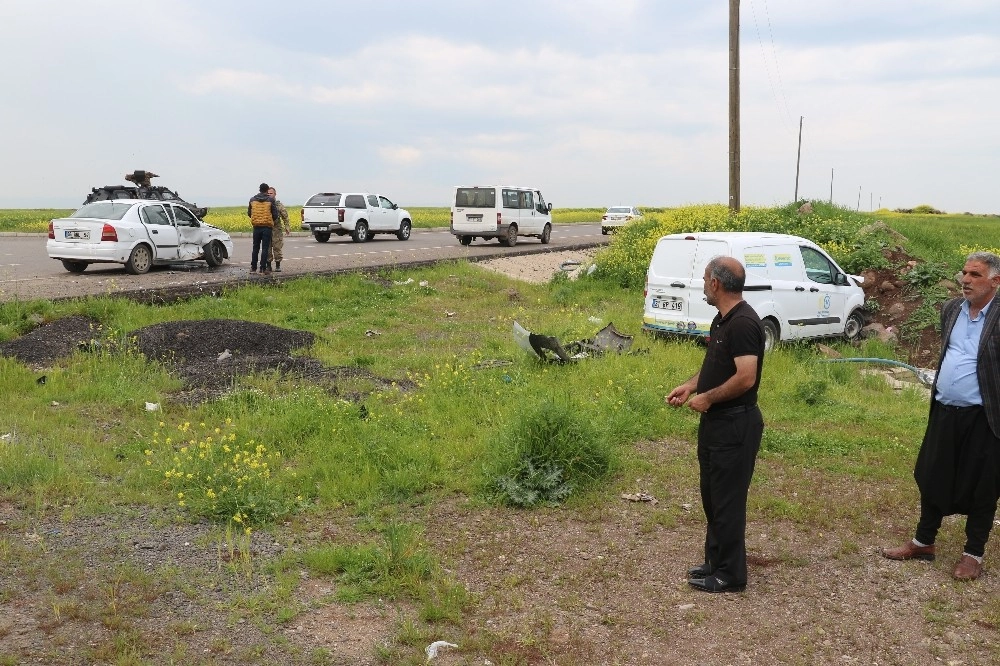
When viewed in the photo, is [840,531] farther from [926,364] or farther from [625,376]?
[926,364]

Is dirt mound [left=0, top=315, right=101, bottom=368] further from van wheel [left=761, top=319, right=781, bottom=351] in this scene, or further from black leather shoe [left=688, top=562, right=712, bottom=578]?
van wheel [left=761, top=319, right=781, bottom=351]

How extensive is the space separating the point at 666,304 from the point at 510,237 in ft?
58.2

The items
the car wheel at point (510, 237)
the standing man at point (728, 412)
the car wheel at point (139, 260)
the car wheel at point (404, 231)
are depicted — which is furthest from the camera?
the car wheel at point (404, 231)

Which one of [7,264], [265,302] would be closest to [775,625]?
[265,302]

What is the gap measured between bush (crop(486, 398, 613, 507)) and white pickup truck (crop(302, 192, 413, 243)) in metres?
24.5

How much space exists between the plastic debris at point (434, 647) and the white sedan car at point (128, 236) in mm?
15778

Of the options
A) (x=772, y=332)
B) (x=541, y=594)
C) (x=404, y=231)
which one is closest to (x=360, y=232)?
(x=404, y=231)

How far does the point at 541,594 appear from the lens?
502 cm

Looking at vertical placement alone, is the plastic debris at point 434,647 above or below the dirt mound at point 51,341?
below

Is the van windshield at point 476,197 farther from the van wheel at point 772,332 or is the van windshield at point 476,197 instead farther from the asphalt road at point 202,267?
the van wheel at point 772,332

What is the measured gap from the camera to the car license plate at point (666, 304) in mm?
12031

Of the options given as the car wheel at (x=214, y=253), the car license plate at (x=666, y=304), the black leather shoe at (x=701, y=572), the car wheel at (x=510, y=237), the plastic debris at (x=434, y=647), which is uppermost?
the car wheel at (x=510, y=237)

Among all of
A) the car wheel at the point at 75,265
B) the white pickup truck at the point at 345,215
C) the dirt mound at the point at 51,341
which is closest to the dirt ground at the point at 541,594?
the dirt mound at the point at 51,341

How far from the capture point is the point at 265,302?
51.4 ft
